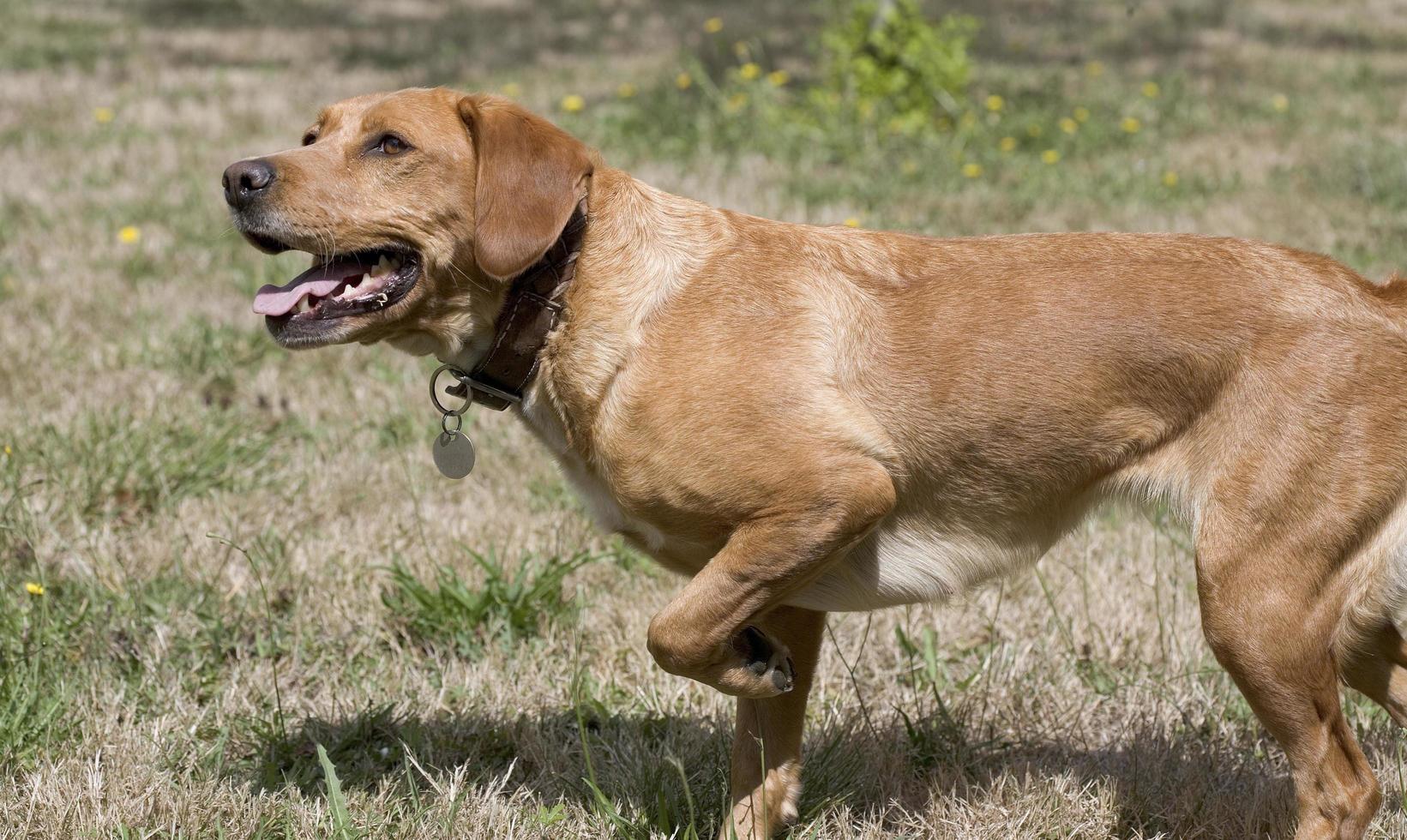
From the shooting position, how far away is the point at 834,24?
33.8 feet

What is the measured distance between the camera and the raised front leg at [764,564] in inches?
113

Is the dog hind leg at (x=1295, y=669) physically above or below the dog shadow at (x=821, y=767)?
above

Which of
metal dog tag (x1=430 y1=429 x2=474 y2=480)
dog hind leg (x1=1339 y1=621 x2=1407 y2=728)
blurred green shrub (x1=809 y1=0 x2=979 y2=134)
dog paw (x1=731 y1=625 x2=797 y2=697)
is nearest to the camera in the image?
dog paw (x1=731 y1=625 x2=797 y2=697)

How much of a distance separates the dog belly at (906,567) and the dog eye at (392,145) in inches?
54.9

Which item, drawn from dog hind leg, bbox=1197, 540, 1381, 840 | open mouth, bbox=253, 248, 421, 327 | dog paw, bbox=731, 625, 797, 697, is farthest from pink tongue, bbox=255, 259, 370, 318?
dog hind leg, bbox=1197, 540, 1381, 840

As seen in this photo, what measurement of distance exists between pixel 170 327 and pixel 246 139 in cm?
434

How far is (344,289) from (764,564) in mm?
1200

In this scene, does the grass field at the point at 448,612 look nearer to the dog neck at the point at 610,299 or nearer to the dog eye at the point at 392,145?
the dog neck at the point at 610,299

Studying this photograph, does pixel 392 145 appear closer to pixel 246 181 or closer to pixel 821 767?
pixel 246 181

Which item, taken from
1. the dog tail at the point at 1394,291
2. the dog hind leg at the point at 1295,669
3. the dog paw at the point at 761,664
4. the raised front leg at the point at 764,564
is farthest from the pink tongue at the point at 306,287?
the dog tail at the point at 1394,291

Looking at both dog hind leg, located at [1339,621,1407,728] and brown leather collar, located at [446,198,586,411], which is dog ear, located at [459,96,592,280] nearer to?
brown leather collar, located at [446,198,586,411]

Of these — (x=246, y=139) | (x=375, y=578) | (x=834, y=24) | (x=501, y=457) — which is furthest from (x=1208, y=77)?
(x=375, y=578)

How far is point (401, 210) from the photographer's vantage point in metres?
3.17

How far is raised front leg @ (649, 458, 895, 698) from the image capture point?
9.43ft
